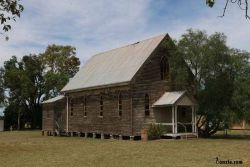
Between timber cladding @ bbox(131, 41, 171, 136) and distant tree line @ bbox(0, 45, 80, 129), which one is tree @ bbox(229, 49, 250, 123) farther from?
distant tree line @ bbox(0, 45, 80, 129)

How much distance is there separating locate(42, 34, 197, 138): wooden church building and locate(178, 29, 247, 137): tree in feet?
4.73

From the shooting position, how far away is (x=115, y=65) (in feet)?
130

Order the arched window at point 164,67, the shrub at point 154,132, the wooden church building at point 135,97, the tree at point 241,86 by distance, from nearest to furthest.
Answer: the tree at point 241,86 < the shrub at point 154,132 < the wooden church building at point 135,97 < the arched window at point 164,67

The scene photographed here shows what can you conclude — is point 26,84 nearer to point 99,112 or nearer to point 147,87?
point 99,112

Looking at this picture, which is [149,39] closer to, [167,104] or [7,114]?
[167,104]

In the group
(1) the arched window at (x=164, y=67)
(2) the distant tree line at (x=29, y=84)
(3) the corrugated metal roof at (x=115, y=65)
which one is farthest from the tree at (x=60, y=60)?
(1) the arched window at (x=164, y=67)

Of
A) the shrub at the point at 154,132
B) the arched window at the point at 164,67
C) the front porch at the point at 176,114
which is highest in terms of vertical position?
the arched window at the point at 164,67

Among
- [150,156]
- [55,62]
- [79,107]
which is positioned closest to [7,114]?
[55,62]

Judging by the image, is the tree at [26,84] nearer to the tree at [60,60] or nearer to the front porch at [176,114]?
the tree at [60,60]

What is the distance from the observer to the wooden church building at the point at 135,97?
34.4m

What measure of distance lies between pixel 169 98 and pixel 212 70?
13.0ft

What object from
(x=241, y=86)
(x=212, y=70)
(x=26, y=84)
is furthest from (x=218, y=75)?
(x=26, y=84)

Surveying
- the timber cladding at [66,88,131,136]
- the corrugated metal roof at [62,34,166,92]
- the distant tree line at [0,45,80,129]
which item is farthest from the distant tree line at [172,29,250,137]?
the distant tree line at [0,45,80,129]

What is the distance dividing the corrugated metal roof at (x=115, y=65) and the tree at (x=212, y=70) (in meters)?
3.20
